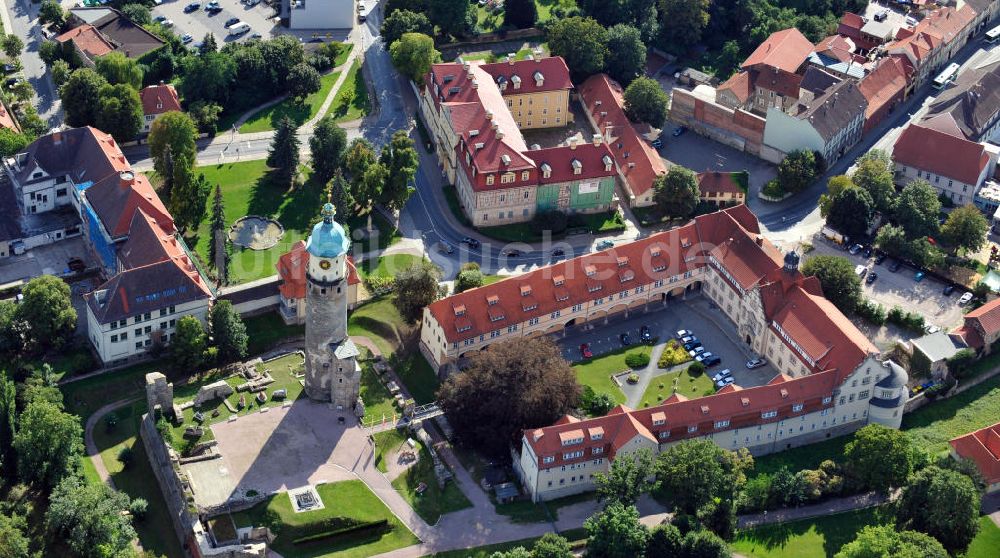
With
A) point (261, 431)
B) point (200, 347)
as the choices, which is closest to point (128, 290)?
point (200, 347)

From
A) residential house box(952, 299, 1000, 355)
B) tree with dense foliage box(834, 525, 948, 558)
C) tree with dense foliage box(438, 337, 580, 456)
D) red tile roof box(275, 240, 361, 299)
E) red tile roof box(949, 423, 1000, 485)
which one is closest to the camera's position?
tree with dense foliage box(834, 525, 948, 558)

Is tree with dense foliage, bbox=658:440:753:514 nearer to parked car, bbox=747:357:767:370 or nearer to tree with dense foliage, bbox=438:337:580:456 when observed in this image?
tree with dense foliage, bbox=438:337:580:456

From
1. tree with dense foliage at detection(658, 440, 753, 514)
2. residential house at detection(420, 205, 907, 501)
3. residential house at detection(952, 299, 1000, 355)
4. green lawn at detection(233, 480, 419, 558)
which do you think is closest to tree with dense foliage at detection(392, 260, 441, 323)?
residential house at detection(420, 205, 907, 501)

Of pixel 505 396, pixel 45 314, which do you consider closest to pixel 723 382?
pixel 505 396

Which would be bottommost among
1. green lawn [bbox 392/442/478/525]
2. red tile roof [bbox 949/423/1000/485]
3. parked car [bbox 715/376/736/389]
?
green lawn [bbox 392/442/478/525]

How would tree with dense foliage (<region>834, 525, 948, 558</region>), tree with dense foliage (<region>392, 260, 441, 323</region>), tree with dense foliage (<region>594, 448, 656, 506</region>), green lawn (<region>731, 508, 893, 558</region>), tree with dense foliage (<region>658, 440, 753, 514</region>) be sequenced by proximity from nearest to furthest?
tree with dense foliage (<region>834, 525, 948, 558</region>) < tree with dense foliage (<region>658, 440, 753, 514</region>) < tree with dense foliage (<region>594, 448, 656, 506</region>) < green lawn (<region>731, 508, 893, 558</region>) < tree with dense foliage (<region>392, 260, 441, 323</region>)

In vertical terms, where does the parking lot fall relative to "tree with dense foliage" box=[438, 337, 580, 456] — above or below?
below

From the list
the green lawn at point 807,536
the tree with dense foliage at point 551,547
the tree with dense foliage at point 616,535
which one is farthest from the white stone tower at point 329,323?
the green lawn at point 807,536
